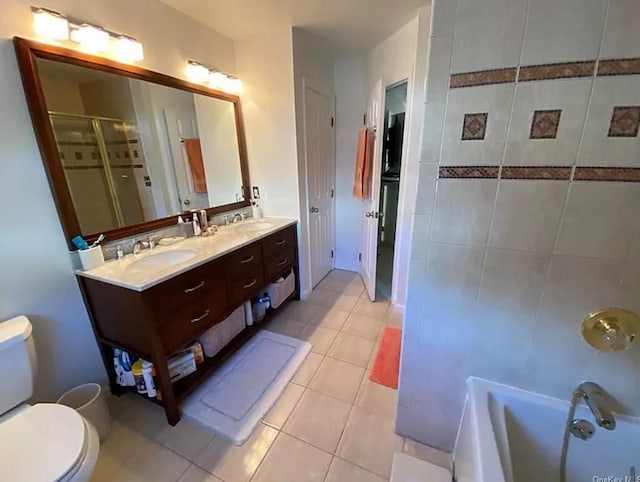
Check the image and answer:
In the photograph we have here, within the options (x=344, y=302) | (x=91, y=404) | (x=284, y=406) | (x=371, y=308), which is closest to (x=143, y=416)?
(x=91, y=404)

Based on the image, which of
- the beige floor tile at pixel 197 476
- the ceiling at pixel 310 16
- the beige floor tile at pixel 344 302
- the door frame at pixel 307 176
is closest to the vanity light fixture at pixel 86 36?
the ceiling at pixel 310 16

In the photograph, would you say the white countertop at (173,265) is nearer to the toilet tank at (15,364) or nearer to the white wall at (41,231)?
the white wall at (41,231)

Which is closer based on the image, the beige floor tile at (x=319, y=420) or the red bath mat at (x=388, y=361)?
the beige floor tile at (x=319, y=420)

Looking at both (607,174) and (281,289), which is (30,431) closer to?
(281,289)

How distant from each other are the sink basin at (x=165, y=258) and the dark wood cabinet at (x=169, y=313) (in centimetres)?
21

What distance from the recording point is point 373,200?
2.52 meters

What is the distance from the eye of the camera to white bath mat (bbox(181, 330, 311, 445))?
1510mm

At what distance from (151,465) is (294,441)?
0.69 metres

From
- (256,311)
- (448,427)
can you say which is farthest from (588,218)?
(256,311)

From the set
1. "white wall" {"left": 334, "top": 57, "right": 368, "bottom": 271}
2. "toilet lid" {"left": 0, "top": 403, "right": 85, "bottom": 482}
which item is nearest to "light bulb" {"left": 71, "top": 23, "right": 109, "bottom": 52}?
"toilet lid" {"left": 0, "top": 403, "right": 85, "bottom": 482}

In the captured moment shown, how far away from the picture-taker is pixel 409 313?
1.21 meters

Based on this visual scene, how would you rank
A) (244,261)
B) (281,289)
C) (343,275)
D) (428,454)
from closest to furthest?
(428,454) → (244,261) → (281,289) → (343,275)

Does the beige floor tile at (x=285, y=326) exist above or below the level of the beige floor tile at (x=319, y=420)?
above

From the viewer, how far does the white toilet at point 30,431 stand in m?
0.89
